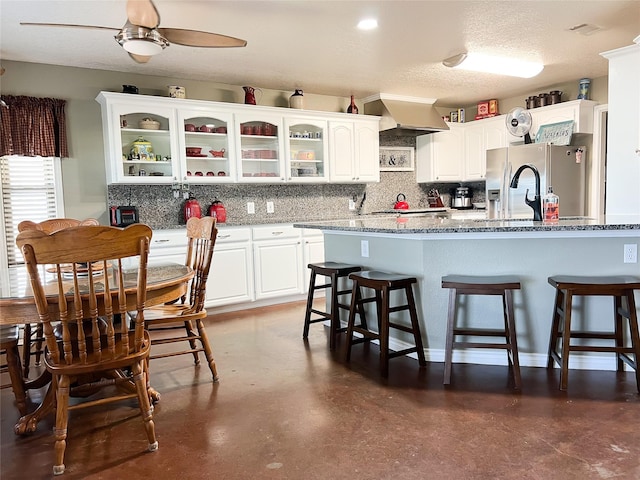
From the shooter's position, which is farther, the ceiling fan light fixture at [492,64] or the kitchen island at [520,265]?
the ceiling fan light fixture at [492,64]

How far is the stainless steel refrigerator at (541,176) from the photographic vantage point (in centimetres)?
516

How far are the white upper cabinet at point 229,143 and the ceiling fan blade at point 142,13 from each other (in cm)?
205

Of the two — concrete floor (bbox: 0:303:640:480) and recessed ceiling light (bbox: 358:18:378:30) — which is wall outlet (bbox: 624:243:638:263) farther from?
recessed ceiling light (bbox: 358:18:378:30)

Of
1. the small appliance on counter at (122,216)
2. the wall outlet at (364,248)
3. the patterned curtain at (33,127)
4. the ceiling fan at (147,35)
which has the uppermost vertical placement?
the ceiling fan at (147,35)

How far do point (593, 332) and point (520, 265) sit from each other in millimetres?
588

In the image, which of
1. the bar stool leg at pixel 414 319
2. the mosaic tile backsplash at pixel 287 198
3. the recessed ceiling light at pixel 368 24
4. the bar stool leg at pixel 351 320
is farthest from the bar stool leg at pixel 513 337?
the mosaic tile backsplash at pixel 287 198

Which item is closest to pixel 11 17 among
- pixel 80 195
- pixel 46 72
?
pixel 46 72

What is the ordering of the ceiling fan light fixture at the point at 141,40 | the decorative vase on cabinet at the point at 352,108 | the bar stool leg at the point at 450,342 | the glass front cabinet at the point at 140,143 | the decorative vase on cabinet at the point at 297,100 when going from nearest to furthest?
the ceiling fan light fixture at the point at 141,40 → the bar stool leg at the point at 450,342 → the glass front cabinet at the point at 140,143 → the decorative vase on cabinet at the point at 297,100 → the decorative vase on cabinet at the point at 352,108

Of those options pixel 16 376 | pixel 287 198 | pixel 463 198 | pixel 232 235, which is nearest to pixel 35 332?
pixel 16 376

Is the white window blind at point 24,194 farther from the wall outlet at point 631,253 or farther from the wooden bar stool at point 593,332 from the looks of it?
the wall outlet at point 631,253

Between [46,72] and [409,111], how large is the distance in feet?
13.3

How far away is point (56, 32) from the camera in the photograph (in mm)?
3449

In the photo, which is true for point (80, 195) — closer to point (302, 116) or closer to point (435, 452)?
point (302, 116)

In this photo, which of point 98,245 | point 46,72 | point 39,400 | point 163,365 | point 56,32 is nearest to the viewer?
point 98,245
